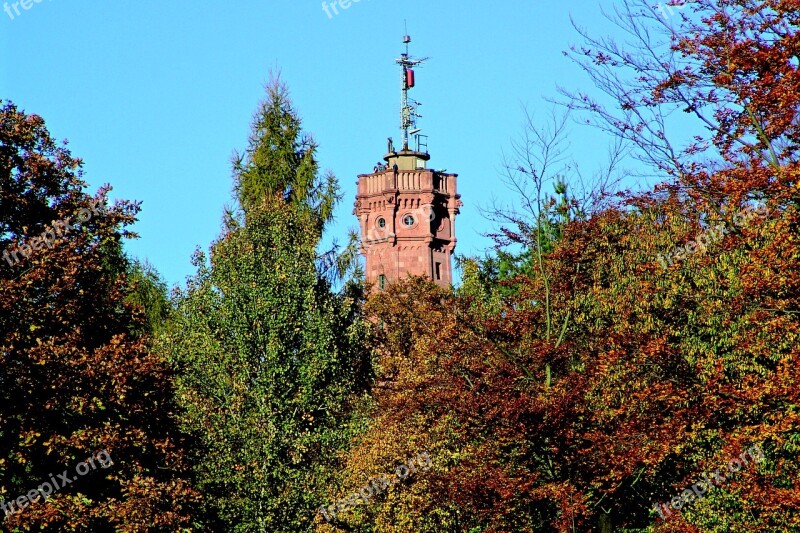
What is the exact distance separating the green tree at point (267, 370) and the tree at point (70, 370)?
9.00m

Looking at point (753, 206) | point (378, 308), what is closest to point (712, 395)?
point (753, 206)

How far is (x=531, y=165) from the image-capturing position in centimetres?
2800

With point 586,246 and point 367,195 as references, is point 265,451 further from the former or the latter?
point 367,195

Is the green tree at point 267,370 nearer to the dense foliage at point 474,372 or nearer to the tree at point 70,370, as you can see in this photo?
the dense foliage at point 474,372

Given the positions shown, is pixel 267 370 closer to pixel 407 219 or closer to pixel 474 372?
pixel 474 372

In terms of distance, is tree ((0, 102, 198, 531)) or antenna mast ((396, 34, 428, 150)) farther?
antenna mast ((396, 34, 428, 150))

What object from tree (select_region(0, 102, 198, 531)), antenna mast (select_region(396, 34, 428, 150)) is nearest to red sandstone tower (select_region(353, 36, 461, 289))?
antenna mast (select_region(396, 34, 428, 150))

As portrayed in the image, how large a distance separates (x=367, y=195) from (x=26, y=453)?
42701mm

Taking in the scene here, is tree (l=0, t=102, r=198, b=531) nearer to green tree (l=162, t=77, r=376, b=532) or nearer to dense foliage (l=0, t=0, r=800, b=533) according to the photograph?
dense foliage (l=0, t=0, r=800, b=533)

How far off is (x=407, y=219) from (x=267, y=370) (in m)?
28.0

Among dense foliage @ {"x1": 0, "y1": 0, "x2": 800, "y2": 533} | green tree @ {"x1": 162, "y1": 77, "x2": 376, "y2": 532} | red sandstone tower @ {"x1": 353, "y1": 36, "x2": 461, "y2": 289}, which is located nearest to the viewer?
dense foliage @ {"x1": 0, "y1": 0, "x2": 800, "y2": 533}

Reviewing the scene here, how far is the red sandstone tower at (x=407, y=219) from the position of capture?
2386 inches

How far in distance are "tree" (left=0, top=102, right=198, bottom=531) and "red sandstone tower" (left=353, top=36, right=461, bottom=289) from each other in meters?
Result: 37.5

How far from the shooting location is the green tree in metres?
32.0
